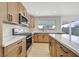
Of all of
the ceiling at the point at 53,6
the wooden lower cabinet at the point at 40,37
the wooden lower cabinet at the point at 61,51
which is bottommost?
the wooden lower cabinet at the point at 40,37

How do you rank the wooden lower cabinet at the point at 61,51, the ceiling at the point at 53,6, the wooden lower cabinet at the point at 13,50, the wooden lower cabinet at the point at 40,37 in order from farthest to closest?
the wooden lower cabinet at the point at 40,37 < the ceiling at the point at 53,6 < the wooden lower cabinet at the point at 13,50 < the wooden lower cabinet at the point at 61,51

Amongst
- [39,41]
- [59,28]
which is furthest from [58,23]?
[39,41]

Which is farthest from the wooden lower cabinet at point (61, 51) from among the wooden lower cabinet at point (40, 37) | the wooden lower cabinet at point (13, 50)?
the wooden lower cabinet at point (40, 37)

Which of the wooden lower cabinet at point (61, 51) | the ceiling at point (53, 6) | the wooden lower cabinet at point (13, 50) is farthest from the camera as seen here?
the ceiling at point (53, 6)

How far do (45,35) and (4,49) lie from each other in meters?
7.36

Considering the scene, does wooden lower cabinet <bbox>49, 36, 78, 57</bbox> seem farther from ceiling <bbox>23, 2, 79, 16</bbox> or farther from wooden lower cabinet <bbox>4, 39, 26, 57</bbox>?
ceiling <bbox>23, 2, 79, 16</bbox>

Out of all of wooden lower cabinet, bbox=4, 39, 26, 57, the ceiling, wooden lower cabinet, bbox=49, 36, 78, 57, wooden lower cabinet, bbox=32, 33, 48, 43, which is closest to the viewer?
wooden lower cabinet, bbox=49, 36, 78, 57

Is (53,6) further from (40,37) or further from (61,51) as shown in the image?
(61,51)

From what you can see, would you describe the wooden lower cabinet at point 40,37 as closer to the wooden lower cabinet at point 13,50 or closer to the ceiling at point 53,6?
the ceiling at point 53,6

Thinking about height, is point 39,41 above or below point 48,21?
below

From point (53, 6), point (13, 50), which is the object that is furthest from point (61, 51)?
point (53, 6)

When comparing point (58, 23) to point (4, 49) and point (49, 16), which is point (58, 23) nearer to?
point (49, 16)

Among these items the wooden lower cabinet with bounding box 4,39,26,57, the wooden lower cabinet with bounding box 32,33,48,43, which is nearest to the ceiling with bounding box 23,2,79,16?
the wooden lower cabinet with bounding box 32,33,48,43

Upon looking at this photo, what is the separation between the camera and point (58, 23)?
998 cm
